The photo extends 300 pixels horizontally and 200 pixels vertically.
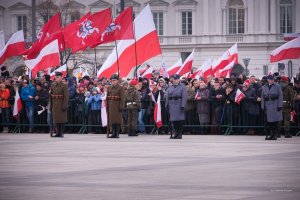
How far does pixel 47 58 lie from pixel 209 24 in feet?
198

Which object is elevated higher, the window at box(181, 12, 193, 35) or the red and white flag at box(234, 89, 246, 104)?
the window at box(181, 12, 193, 35)

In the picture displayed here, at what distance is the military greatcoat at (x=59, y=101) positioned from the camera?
3175cm

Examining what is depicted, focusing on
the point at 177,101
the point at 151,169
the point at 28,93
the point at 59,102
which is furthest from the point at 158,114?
the point at 151,169

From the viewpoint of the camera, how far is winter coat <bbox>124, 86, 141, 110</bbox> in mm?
32469

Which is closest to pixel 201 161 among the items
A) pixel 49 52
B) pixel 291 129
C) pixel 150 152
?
pixel 150 152

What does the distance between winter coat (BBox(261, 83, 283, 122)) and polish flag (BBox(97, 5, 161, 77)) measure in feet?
12.5

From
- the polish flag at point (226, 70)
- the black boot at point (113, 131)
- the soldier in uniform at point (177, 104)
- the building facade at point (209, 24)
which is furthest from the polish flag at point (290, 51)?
the building facade at point (209, 24)

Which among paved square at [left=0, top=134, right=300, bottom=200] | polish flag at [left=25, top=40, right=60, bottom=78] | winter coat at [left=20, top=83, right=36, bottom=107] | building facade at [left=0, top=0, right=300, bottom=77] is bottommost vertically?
paved square at [left=0, top=134, right=300, bottom=200]

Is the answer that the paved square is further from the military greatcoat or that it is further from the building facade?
the building facade

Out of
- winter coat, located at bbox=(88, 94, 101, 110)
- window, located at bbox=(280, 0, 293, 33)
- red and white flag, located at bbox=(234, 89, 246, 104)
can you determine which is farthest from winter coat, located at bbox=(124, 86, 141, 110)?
window, located at bbox=(280, 0, 293, 33)

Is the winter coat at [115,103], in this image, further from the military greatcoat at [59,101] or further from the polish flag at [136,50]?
the military greatcoat at [59,101]

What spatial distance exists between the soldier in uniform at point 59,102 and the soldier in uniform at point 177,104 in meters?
2.92

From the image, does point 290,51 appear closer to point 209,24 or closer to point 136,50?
point 136,50

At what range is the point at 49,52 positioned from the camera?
112 ft
